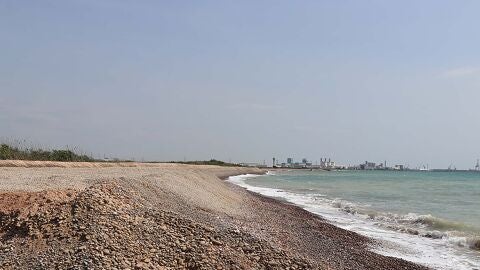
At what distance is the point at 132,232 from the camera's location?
33.1ft

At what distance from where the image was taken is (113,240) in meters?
9.55

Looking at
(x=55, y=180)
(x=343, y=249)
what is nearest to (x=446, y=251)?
(x=343, y=249)

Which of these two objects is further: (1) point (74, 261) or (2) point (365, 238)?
(2) point (365, 238)

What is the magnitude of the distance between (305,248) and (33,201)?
7.03 metres

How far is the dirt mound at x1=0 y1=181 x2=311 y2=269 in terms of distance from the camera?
9.04 m

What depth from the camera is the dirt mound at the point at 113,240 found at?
9.04 meters

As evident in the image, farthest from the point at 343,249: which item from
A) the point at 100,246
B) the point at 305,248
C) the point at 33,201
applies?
the point at 33,201

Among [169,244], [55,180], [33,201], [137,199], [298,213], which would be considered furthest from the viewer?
[298,213]

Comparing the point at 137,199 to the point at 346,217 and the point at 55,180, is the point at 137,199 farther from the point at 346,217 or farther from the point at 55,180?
the point at 346,217

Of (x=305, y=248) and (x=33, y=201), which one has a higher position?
(x=33, y=201)

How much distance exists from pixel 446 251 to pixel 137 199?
10.3 m

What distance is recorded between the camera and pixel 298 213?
904 inches

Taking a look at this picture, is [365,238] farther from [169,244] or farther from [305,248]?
[169,244]

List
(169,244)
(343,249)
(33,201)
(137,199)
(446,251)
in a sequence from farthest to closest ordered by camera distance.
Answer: (446,251) → (343,249) → (137,199) → (33,201) → (169,244)
